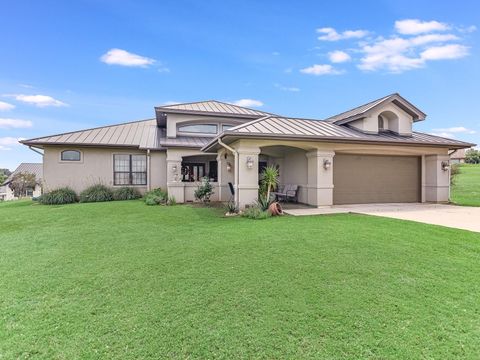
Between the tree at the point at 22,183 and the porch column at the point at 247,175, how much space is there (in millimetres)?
39546

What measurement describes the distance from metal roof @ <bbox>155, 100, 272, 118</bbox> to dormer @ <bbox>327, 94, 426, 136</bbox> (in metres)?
6.46

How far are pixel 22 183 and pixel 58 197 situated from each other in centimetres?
2972

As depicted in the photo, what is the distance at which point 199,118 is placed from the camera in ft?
58.6

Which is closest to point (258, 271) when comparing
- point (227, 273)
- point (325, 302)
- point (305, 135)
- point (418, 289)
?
point (227, 273)

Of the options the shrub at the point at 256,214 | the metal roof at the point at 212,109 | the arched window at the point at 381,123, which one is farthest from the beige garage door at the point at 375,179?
the metal roof at the point at 212,109

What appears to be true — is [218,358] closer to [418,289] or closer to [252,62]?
[418,289]

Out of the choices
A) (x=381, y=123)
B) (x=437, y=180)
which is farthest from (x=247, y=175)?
(x=437, y=180)

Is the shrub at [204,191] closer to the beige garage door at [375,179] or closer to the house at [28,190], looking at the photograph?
the beige garage door at [375,179]

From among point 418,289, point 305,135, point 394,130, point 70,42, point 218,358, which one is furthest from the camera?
point 394,130

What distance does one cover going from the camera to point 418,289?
398 centimetres

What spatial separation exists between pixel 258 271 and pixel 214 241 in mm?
2048

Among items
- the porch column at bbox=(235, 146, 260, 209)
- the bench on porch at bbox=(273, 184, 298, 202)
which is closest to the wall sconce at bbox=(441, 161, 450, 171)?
the bench on porch at bbox=(273, 184, 298, 202)

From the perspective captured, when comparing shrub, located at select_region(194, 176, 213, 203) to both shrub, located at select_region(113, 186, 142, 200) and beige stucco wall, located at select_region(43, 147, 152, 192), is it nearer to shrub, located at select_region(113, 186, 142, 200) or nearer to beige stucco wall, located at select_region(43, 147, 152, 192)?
beige stucco wall, located at select_region(43, 147, 152, 192)

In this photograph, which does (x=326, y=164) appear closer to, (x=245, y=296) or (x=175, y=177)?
(x=175, y=177)
